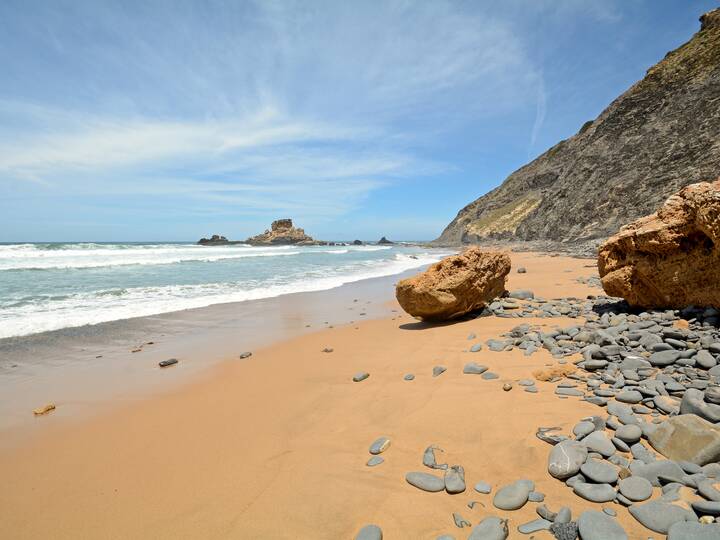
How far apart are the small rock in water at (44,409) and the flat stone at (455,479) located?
16.6 feet

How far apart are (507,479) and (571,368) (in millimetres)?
2068

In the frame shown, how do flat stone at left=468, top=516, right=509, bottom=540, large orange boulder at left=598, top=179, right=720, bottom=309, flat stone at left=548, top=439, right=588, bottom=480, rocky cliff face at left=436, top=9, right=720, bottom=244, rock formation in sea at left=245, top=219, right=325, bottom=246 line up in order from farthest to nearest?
rock formation in sea at left=245, top=219, right=325, bottom=246 → rocky cliff face at left=436, top=9, right=720, bottom=244 → large orange boulder at left=598, top=179, right=720, bottom=309 → flat stone at left=548, top=439, right=588, bottom=480 → flat stone at left=468, top=516, right=509, bottom=540

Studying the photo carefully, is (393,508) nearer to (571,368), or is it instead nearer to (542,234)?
(571,368)

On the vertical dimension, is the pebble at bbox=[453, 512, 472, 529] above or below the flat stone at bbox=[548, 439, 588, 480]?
below

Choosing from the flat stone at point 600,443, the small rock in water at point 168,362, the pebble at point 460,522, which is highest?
the flat stone at point 600,443

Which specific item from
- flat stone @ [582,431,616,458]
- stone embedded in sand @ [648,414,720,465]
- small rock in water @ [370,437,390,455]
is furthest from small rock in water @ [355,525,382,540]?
stone embedded in sand @ [648,414,720,465]

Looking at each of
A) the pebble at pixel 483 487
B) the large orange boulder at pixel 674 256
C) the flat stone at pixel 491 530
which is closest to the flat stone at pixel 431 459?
the pebble at pixel 483 487

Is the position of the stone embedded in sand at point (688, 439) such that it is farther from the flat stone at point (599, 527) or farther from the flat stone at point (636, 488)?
the flat stone at point (599, 527)

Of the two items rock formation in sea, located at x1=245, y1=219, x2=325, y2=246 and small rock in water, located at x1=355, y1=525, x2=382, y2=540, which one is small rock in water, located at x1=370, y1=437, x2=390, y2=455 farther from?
rock formation in sea, located at x1=245, y1=219, x2=325, y2=246

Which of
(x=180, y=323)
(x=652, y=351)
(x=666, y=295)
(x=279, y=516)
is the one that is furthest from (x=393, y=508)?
(x=180, y=323)

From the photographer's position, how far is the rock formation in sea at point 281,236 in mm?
105062

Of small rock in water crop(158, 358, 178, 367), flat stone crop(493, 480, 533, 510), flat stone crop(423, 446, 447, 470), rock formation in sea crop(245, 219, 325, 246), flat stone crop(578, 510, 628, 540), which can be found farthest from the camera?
rock formation in sea crop(245, 219, 325, 246)

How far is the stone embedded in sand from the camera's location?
2549 mm

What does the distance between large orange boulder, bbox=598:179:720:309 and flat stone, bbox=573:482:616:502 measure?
14.8 feet
